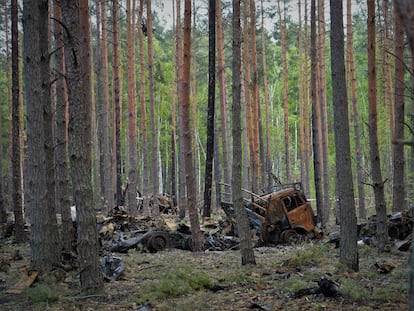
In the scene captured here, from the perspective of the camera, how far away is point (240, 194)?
9633 millimetres

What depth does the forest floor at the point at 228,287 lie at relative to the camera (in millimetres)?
6594

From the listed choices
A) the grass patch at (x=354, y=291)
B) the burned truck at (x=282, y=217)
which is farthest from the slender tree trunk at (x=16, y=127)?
the grass patch at (x=354, y=291)

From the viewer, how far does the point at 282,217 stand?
46.8 feet

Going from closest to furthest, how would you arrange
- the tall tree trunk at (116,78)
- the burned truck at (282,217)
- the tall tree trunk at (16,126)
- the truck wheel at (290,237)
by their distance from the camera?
the tall tree trunk at (16,126) → the burned truck at (282,217) → the truck wheel at (290,237) → the tall tree trunk at (116,78)

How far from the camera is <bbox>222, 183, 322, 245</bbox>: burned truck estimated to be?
1416 centimetres

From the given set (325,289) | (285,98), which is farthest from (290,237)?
(285,98)

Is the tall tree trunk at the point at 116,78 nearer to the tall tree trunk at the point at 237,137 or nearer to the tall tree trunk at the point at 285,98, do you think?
the tall tree trunk at the point at 285,98

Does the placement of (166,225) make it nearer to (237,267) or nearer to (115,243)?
(115,243)

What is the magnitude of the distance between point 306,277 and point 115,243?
650cm

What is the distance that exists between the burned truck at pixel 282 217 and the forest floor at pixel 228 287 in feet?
10.1

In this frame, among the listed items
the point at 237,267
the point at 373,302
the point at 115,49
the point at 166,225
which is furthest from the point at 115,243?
the point at 115,49

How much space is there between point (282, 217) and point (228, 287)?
21.4ft

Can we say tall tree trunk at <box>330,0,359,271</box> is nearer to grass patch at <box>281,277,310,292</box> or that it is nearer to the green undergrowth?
grass patch at <box>281,277,310,292</box>

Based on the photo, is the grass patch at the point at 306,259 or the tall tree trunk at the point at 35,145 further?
the grass patch at the point at 306,259
